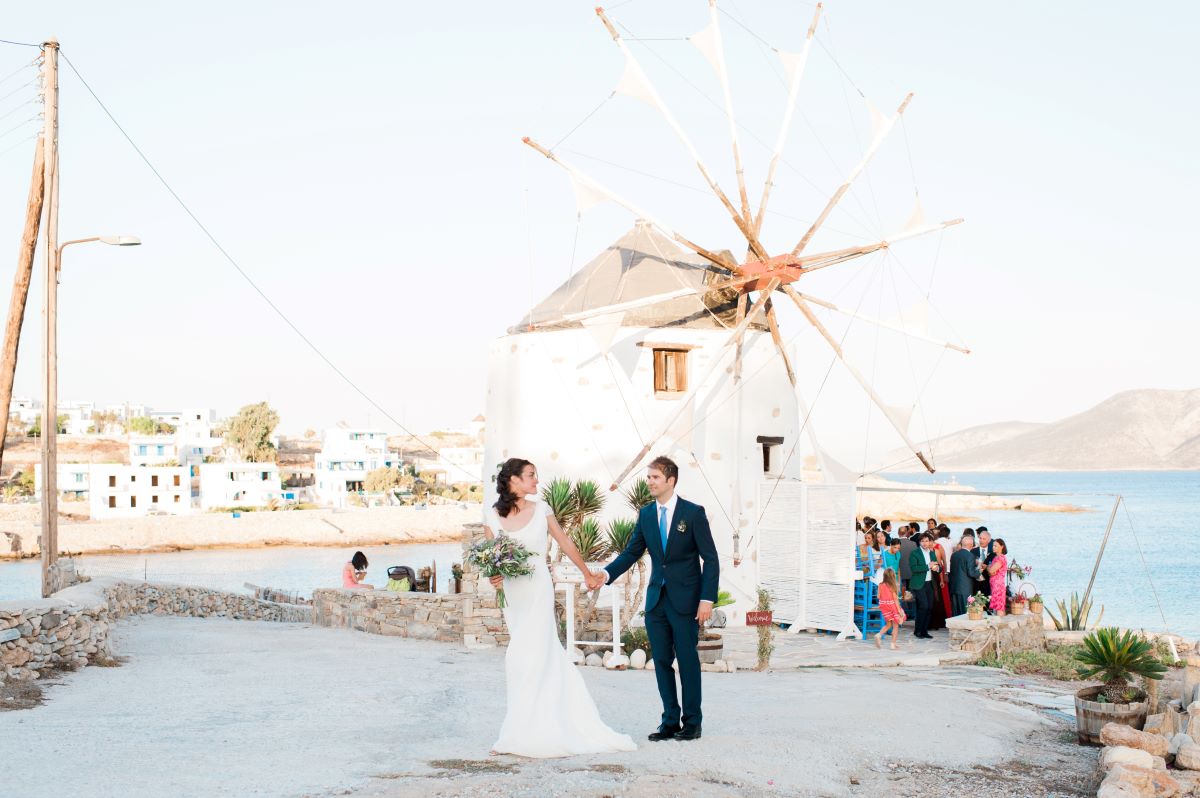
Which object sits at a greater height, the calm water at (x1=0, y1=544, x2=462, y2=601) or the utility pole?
the utility pole

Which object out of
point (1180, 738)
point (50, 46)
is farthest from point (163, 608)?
point (1180, 738)

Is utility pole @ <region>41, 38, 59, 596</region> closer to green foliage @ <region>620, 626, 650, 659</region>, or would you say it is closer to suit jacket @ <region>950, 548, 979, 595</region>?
green foliage @ <region>620, 626, 650, 659</region>

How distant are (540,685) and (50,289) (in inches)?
468

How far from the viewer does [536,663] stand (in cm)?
668

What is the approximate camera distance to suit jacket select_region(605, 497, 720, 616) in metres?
6.87

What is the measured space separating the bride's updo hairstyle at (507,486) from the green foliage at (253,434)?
106 metres

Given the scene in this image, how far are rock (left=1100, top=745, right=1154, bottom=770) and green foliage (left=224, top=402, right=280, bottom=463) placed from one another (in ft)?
352

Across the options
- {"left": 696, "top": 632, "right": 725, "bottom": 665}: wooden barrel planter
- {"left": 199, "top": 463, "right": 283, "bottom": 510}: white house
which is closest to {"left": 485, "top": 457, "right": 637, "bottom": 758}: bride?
{"left": 696, "top": 632, "right": 725, "bottom": 665}: wooden barrel planter

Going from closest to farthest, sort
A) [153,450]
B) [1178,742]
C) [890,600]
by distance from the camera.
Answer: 1. [1178,742]
2. [890,600]
3. [153,450]

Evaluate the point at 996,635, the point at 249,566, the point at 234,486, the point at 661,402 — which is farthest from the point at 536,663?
the point at 234,486

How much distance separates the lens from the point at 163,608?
71.6ft

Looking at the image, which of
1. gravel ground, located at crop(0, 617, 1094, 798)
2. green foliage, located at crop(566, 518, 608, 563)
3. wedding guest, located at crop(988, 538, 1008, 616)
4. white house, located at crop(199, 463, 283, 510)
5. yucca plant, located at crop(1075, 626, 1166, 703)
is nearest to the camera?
gravel ground, located at crop(0, 617, 1094, 798)

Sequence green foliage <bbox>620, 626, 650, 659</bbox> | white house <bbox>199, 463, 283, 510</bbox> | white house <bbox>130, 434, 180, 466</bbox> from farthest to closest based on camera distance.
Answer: white house <bbox>130, 434, 180, 466</bbox> < white house <bbox>199, 463, 283, 510</bbox> < green foliage <bbox>620, 626, 650, 659</bbox>

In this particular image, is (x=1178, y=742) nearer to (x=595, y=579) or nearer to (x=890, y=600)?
(x=595, y=579)
